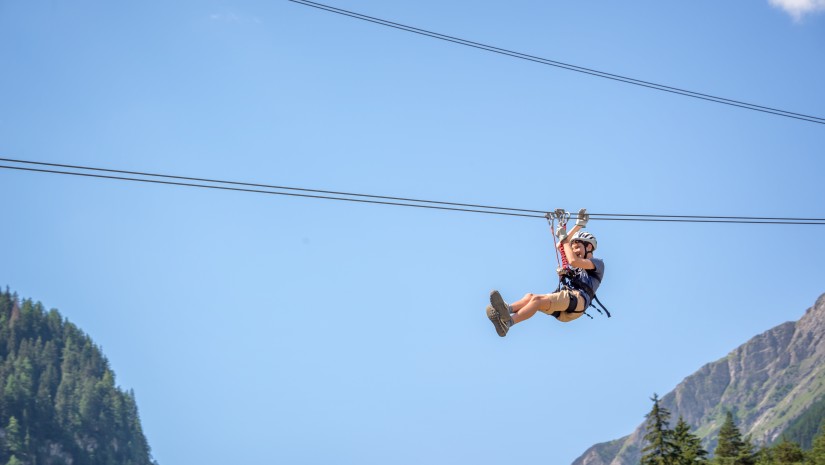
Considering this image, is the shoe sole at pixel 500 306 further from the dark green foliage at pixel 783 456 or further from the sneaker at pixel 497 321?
the dark green foliage at pixel 783 456

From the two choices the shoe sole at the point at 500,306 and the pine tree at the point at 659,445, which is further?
the pine tree at the point at 659,445

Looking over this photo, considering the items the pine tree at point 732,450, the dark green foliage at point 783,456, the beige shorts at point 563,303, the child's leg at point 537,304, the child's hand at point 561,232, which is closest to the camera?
the child's leg at point 537,304

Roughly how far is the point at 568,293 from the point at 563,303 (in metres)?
0.23

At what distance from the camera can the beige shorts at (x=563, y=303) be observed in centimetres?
1988

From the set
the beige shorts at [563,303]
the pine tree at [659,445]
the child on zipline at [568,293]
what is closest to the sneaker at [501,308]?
the child on zipline at [568,293]

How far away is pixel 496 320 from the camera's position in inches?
774

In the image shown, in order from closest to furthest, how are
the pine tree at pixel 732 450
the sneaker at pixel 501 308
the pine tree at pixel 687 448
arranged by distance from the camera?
the sneaker at pixel 501 308 < the pine tree at pixel 687 448 < the pine tree at pixel 732 450

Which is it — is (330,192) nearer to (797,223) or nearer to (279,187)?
(279,187)

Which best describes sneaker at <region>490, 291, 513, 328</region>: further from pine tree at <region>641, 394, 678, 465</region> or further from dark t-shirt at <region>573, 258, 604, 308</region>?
pine tree at <region>641, 394, 678, 465</region>

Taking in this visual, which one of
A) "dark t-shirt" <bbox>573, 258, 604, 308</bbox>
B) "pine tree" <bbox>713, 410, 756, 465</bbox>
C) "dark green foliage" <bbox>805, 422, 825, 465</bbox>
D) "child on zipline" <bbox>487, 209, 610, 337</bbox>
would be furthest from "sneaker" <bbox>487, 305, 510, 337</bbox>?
"dark green foliage" <bbox>805, 422, 825, 465</bbox>

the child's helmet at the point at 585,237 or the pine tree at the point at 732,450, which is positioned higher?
the pine tree at the point at 732,450

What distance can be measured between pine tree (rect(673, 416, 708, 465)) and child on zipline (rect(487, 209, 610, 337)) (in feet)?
113

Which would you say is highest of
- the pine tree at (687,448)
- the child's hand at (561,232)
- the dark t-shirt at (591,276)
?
the pine tree at (687,448)

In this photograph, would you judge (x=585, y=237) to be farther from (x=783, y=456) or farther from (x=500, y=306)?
(x=783, y=456)
